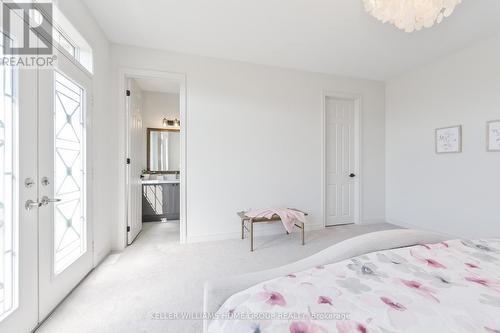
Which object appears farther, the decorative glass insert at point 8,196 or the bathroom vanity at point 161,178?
the bathroom vanity at point 161,178

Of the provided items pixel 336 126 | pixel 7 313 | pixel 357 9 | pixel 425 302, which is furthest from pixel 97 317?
pixel 336 126

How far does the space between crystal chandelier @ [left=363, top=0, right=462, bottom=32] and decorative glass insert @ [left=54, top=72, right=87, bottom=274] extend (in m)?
2.54

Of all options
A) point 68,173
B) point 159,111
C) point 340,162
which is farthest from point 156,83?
point 340,162

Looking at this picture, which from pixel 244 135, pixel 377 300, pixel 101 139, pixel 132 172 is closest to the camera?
pixel 377 300

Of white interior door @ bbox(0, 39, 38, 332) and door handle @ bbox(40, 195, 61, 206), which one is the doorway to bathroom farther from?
white interior door @ bbox(0, 39, 38, 332)

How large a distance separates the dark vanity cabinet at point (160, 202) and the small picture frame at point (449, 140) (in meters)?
4.39

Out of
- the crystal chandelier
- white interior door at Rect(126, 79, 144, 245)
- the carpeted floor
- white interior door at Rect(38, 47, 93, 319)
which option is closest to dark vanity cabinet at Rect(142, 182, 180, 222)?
the carpeted floor

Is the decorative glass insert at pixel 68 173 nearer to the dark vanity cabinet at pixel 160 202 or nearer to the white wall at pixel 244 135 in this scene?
the white wall at pixel 244 135

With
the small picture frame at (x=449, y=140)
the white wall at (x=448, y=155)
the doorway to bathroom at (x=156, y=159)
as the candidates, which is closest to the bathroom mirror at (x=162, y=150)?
the doorway to bathroom at (x=156, y=159)

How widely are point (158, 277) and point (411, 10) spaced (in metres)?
3.05

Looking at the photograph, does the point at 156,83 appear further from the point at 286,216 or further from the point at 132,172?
the point at 286,216

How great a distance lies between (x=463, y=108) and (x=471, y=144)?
504 millimetres

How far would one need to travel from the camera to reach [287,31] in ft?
7.95

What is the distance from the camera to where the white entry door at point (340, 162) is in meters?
3.67
